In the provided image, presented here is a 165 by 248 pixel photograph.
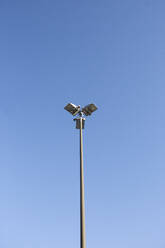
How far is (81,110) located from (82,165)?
2660 millimetres

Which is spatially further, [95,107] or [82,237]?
[95,107]

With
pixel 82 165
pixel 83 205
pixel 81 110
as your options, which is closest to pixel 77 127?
pixel 81 110

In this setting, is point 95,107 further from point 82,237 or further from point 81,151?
point 82,237

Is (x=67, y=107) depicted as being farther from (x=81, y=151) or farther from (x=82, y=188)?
(x=82, y=188)

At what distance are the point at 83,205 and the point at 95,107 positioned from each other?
13.9ft

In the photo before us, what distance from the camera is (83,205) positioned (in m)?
7.10

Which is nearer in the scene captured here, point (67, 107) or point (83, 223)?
point (83, 223)

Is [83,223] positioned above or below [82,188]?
below

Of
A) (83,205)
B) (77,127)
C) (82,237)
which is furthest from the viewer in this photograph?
(77,127)

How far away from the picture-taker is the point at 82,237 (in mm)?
6570

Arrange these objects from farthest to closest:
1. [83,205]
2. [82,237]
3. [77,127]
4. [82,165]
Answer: [77,127]
[82,165]
[83,205]
[82,237]

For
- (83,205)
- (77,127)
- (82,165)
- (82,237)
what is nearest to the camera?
(82,237)

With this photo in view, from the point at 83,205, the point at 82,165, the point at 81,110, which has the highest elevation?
the point at 81,110

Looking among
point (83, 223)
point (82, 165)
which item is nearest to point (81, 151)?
point (82, 165)
